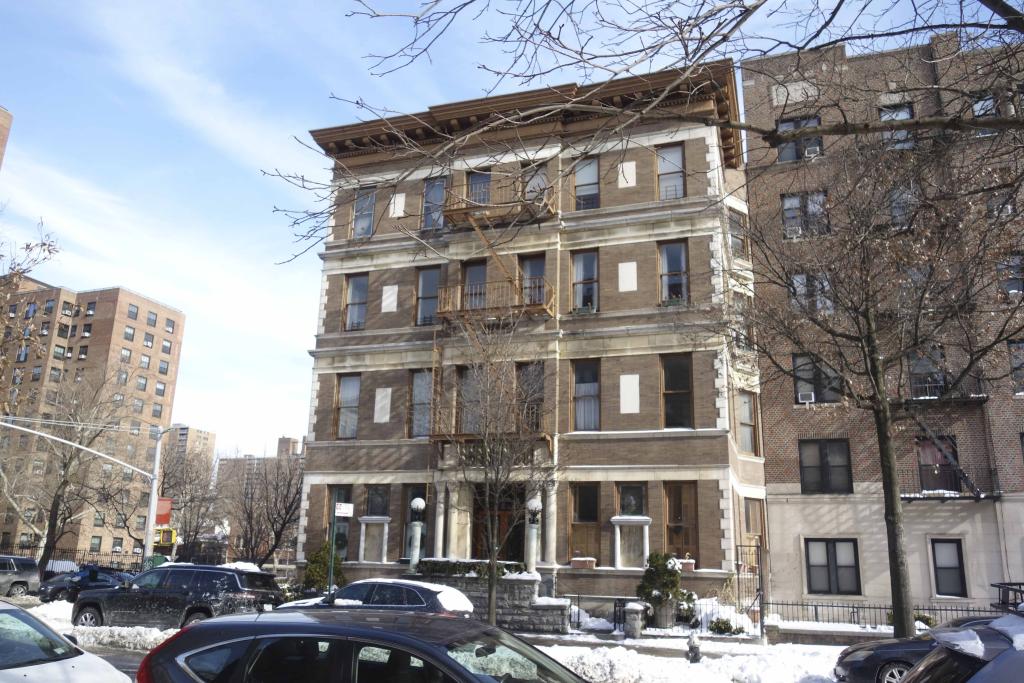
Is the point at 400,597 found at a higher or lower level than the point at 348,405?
lower

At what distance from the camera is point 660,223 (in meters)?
27.3

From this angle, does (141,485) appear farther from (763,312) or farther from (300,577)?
(763,312)

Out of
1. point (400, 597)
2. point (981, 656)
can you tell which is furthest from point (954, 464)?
point (981, 656)

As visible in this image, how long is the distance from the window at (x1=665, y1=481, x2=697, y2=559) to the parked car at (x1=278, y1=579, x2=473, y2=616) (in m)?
9.79

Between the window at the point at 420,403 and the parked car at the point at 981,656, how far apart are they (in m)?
24.3

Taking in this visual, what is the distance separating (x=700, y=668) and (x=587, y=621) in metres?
9.54

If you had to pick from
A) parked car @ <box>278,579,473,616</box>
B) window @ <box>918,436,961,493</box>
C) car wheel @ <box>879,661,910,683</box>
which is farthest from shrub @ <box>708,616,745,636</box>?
Result: window @ <box>918,436,961,493</box>

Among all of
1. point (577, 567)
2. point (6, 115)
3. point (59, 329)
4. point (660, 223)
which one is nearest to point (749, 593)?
point (577, 567)

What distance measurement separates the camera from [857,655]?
12375 millimetres

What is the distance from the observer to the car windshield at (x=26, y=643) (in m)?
7.46

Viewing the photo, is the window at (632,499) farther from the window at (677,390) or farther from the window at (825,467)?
the window at (825,467)

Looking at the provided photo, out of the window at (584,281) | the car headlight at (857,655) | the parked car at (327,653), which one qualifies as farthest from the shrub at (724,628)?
the parked car at (327,653)

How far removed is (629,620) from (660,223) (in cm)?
1298

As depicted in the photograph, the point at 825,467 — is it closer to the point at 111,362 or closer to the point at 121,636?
the point at 121,636
